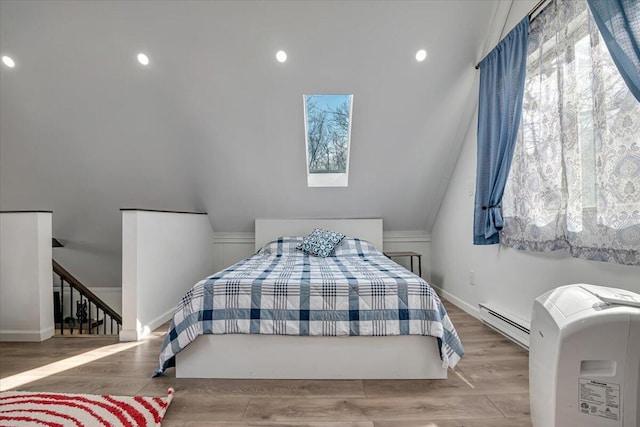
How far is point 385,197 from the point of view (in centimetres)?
378

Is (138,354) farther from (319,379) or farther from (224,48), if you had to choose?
(224,48)

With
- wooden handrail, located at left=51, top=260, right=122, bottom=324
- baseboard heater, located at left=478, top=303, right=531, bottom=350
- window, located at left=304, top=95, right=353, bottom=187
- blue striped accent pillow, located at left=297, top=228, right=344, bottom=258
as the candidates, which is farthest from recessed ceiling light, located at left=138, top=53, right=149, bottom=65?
baseboard heater, located at left=478, top=303, right=531, bottom=350

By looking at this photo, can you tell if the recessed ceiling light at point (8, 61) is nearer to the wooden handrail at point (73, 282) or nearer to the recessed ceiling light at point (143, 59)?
the recessed ceiling light at point (143, 59)

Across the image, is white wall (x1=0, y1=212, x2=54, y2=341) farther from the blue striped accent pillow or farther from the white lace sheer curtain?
the white lace sheer curtain

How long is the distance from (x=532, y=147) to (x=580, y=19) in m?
0.74

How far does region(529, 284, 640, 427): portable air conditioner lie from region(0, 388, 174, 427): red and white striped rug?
1.67 meters

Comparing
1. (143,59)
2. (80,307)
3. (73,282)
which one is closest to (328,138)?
(143,59)

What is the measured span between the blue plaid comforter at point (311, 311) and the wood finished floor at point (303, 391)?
0.19 m

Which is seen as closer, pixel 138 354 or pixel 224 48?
pixel 138 354

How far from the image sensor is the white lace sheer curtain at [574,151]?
1.48m

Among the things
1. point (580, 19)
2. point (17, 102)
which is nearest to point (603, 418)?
point (580, 19)

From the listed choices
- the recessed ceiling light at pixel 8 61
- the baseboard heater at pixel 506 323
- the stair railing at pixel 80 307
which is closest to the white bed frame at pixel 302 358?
the baseboard heater at pixel 506 323

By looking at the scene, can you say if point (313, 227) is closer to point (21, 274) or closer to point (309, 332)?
A: point (309, 332)

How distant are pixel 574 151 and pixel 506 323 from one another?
4.36 feet
